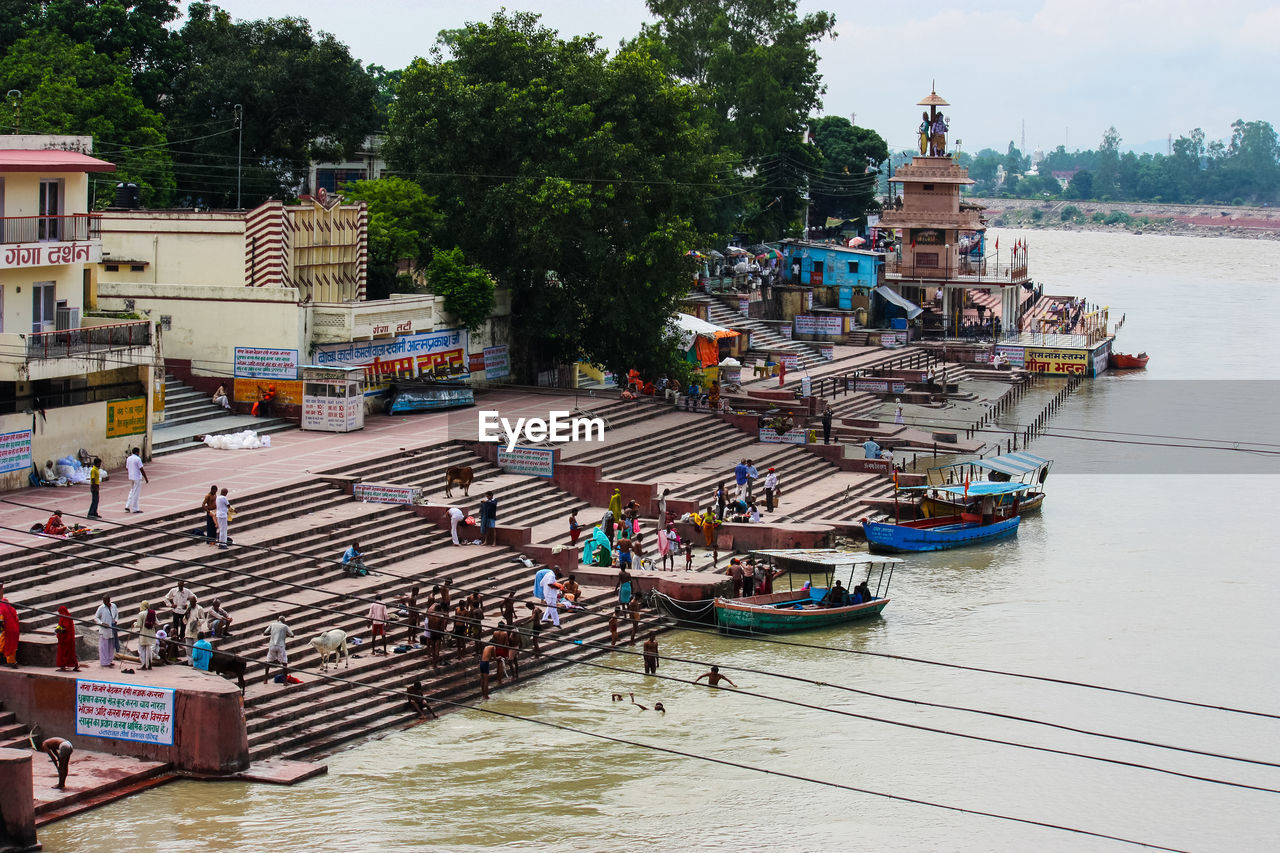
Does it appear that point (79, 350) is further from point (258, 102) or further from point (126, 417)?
point (258, 102)

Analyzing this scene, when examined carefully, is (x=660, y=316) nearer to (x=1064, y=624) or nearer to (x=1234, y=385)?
(x=1064, y=624)

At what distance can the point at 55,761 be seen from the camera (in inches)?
824

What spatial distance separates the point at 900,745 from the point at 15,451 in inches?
640

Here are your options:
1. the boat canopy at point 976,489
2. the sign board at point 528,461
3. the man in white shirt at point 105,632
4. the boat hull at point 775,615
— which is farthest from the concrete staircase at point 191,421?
the boat canopy at point 976,489

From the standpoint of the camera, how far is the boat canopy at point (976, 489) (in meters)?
37.9

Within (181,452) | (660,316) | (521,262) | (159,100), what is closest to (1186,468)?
(660,316)

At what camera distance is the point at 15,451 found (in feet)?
93.9

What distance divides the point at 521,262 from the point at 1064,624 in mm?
18678

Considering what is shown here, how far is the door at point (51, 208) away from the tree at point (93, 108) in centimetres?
1396

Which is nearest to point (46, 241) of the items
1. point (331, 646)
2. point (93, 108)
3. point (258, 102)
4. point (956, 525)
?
point (331, 646)

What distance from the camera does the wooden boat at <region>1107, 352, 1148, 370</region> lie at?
2864 inches

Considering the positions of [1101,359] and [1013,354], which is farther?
[1101,359]

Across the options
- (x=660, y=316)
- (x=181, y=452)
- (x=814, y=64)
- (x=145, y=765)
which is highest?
(x=814, y=64)

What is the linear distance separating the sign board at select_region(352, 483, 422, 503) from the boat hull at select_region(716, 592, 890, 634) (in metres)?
6.41
